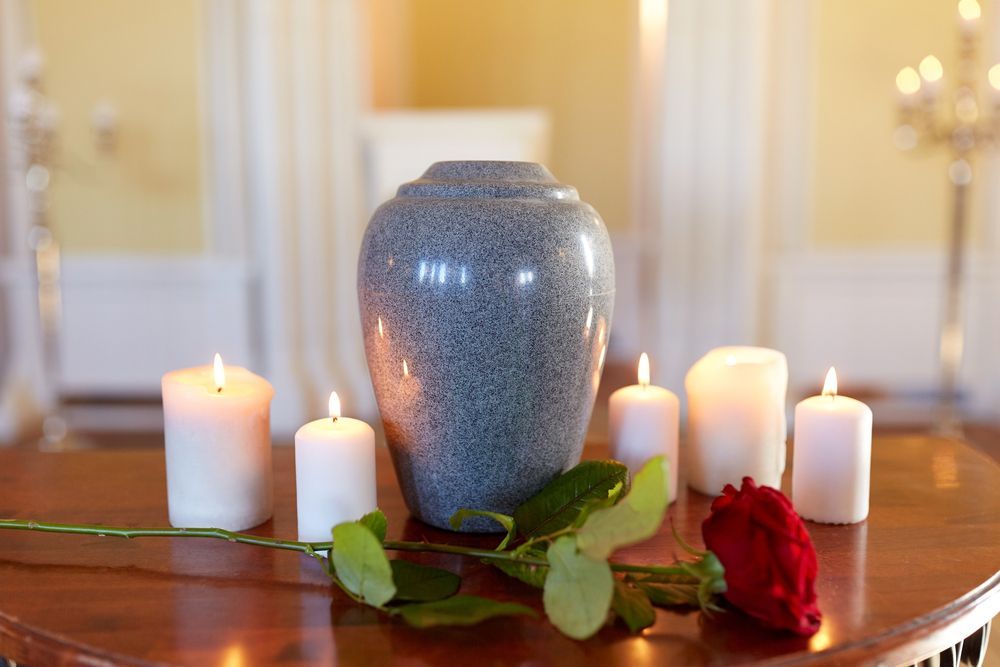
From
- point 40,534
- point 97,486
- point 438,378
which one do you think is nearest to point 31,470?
point 97,486

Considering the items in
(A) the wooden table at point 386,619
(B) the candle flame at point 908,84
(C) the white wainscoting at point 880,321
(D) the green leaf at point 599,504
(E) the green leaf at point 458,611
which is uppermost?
(B) the candle flame at point 908,84

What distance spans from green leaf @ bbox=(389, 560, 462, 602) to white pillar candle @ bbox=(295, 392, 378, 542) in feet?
0.33

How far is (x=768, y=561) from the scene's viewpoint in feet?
1.83

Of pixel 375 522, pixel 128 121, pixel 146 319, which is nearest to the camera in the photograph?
pixel 375 522

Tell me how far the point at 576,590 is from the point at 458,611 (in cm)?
7

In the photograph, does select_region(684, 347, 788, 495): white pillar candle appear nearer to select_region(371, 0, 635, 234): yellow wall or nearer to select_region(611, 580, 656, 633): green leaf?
select_region(611, 580, 656, 633): green leaf

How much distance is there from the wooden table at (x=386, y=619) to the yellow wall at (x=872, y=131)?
2367mm

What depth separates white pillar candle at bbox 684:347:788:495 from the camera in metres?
0.82

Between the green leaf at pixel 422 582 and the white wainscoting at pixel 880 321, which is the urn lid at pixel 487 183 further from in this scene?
the white wainscoting at pixel 880 321

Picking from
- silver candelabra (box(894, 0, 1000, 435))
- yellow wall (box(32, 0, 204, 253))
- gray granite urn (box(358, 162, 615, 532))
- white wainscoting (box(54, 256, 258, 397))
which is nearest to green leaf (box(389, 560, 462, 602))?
gray granite urn (box(358, 162, 615, 532))

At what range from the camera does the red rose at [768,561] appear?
0.55 meters

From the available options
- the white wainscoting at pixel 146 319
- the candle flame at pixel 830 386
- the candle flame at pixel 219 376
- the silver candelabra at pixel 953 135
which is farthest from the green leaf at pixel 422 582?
the white wainscoting at pixel 146 319

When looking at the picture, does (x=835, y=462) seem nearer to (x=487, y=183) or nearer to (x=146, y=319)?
(x=487, y=183)

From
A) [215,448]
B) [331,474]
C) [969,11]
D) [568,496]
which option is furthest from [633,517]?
[969,11]
